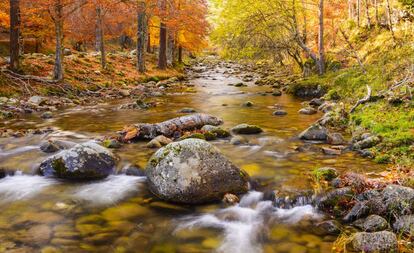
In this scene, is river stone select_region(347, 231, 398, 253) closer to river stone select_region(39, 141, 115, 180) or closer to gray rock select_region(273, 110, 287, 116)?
river stone select_region(39, 141, 115, 180)

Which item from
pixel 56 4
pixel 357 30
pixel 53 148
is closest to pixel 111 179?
pixel 53 148

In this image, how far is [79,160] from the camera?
7.39m

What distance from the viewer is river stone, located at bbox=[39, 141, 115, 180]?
738 centimetres

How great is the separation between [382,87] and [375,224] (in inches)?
355

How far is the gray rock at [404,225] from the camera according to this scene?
4.79 m

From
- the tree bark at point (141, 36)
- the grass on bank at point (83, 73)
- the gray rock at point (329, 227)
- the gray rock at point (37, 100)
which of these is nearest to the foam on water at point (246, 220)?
the gray rock at point (329, 227)

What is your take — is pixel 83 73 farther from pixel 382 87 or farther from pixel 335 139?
pixel 335 139

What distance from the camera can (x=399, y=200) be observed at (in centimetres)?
521

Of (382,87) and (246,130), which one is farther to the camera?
(382,87)

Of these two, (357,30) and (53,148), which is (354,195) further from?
(357,30)

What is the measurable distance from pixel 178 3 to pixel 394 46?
843 inches

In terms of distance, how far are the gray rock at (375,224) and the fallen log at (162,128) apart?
6247 millimetres

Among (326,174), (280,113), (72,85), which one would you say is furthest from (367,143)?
(72,85)

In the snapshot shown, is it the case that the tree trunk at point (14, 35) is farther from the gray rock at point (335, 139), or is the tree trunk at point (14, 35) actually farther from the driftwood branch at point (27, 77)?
the gray rock at point (335, 139)
